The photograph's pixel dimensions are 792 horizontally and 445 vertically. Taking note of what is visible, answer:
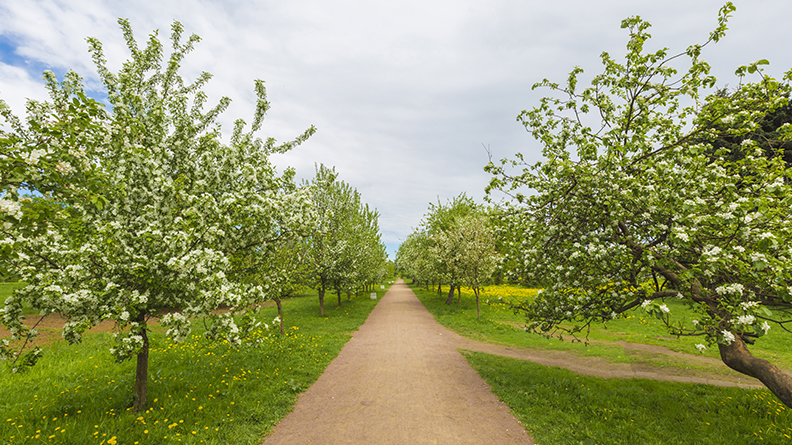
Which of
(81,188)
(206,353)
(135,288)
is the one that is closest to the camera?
(81,188)

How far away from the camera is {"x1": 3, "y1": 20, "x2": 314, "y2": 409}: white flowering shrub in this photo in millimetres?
5102

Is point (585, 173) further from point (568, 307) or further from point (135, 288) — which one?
point (135, 288)

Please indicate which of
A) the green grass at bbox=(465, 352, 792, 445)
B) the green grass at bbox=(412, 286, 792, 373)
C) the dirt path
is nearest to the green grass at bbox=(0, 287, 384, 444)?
the dirt path

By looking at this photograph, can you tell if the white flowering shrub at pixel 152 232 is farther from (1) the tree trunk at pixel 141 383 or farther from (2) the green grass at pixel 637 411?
(2) the green grass at pixel 637 411

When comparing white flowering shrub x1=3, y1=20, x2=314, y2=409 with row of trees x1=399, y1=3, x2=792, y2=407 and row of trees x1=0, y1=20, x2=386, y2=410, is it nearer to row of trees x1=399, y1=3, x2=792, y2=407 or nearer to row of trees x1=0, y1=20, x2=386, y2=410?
Result: row of trees x1=0, y1=20, x2=386, y2=410

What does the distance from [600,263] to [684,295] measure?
148 centimetres

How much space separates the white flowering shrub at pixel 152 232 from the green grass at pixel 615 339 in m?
7.24

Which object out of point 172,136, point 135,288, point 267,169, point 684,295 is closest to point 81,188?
point 135,288

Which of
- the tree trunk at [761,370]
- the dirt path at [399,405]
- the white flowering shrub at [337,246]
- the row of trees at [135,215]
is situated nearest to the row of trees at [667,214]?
the tree trunk at [761,370]

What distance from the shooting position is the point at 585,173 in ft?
22.3

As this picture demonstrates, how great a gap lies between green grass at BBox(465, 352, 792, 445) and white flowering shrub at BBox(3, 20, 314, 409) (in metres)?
7.23

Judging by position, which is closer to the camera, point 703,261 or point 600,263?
point 703,261

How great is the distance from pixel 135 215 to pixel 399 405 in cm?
741

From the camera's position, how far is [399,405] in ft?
25.6
